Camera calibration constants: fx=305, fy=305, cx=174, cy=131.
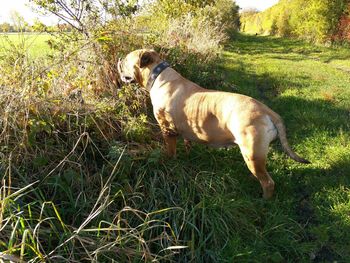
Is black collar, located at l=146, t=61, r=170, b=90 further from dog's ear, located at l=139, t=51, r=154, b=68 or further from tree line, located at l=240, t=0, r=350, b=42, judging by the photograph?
tree line, located at l=240, t=0, r=350, b=42

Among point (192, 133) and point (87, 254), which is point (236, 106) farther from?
point (87, 254)

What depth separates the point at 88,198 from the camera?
3.06 metres

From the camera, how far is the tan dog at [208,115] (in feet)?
10.9

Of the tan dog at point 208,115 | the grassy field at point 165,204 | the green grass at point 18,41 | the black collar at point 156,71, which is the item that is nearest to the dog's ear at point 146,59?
the tan dog at point 208,115

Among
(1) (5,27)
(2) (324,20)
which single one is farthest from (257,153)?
(2) (324,20)

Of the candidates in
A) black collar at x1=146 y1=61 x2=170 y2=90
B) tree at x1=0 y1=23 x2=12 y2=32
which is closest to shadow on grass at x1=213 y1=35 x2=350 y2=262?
black collar at x1=146 y1=61 x2=170 y2=90

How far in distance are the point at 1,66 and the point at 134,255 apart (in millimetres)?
2949

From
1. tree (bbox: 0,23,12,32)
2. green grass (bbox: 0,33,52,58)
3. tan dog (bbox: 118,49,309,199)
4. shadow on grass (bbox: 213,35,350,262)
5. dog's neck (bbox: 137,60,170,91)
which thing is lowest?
shadow on grass (bbox: 213,35,350,262)

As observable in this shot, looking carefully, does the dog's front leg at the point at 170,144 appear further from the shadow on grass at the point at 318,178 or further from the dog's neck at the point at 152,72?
the shadow on grass at the point at 318,178

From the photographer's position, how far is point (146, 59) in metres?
4.11

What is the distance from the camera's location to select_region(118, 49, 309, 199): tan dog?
3318 mm

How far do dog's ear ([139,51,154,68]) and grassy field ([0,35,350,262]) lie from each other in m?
0.68

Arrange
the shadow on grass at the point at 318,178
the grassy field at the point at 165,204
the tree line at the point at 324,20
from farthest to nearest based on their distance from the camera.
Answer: the tree line at the point at 324,20 → the shadow on grass at the point at 318,178 → the grassy field at the point at 165,204

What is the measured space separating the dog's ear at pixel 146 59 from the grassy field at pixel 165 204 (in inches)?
26.9
